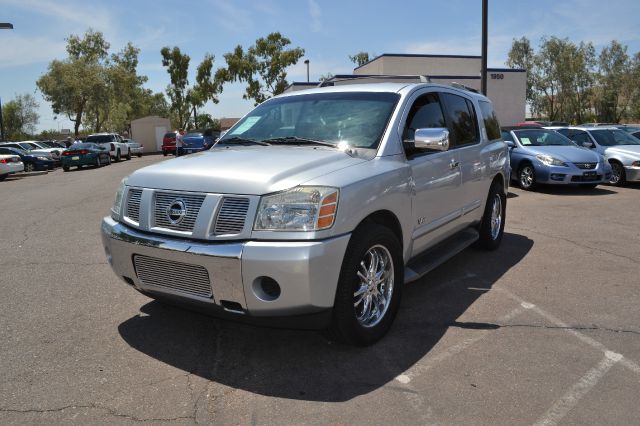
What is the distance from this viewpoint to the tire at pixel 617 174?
42.1 ft

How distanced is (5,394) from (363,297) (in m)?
2.31

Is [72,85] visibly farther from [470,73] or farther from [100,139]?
[470,73]

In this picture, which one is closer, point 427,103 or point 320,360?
point 320,360

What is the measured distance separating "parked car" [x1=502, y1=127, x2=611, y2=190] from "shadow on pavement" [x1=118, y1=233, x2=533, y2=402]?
811 centimetres

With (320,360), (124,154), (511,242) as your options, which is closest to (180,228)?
(320,360)

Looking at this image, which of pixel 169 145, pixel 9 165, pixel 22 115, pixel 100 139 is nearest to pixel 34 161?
pixel 9 165

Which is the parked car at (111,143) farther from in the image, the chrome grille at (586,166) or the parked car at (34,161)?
the chrome grille at (586,166)

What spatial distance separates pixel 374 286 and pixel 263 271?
3.30ft

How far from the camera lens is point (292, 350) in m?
3.65

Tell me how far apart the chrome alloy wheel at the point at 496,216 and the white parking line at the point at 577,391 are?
2.93 metres

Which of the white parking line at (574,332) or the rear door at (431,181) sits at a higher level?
the rear door at (431,181)

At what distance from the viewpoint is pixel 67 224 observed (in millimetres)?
8812

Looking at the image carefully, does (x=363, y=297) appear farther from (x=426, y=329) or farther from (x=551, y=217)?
(x=551, y=217)

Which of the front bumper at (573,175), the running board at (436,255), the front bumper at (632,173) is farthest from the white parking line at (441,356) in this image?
the front bumper at (632,173)
